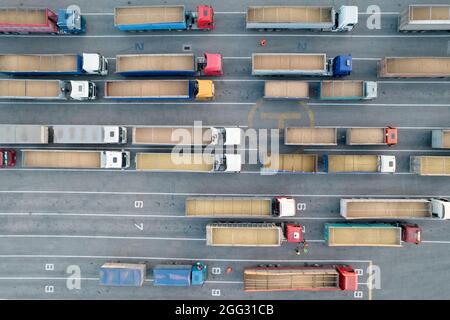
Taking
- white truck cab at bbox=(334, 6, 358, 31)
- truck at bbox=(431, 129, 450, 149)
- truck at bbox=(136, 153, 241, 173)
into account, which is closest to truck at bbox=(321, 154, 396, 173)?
truck at bbox=(431, 129, 450, 149)

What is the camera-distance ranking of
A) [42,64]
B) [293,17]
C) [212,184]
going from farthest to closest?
[212,184]
[42,64]
[293,17]

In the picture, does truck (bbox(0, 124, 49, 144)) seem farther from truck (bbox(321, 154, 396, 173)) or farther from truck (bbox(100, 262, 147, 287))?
truck (bbox(321, 154, 396, 173))

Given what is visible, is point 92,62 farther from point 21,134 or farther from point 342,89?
point 342,89

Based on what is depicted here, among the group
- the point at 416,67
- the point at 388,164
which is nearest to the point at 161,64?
the point at 388,164

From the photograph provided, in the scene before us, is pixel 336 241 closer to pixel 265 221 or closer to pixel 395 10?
pixel 265 221

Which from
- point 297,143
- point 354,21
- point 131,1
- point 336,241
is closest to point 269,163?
point 297,143

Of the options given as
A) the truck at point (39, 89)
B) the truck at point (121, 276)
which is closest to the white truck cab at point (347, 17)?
the truck at point (39, 89)
